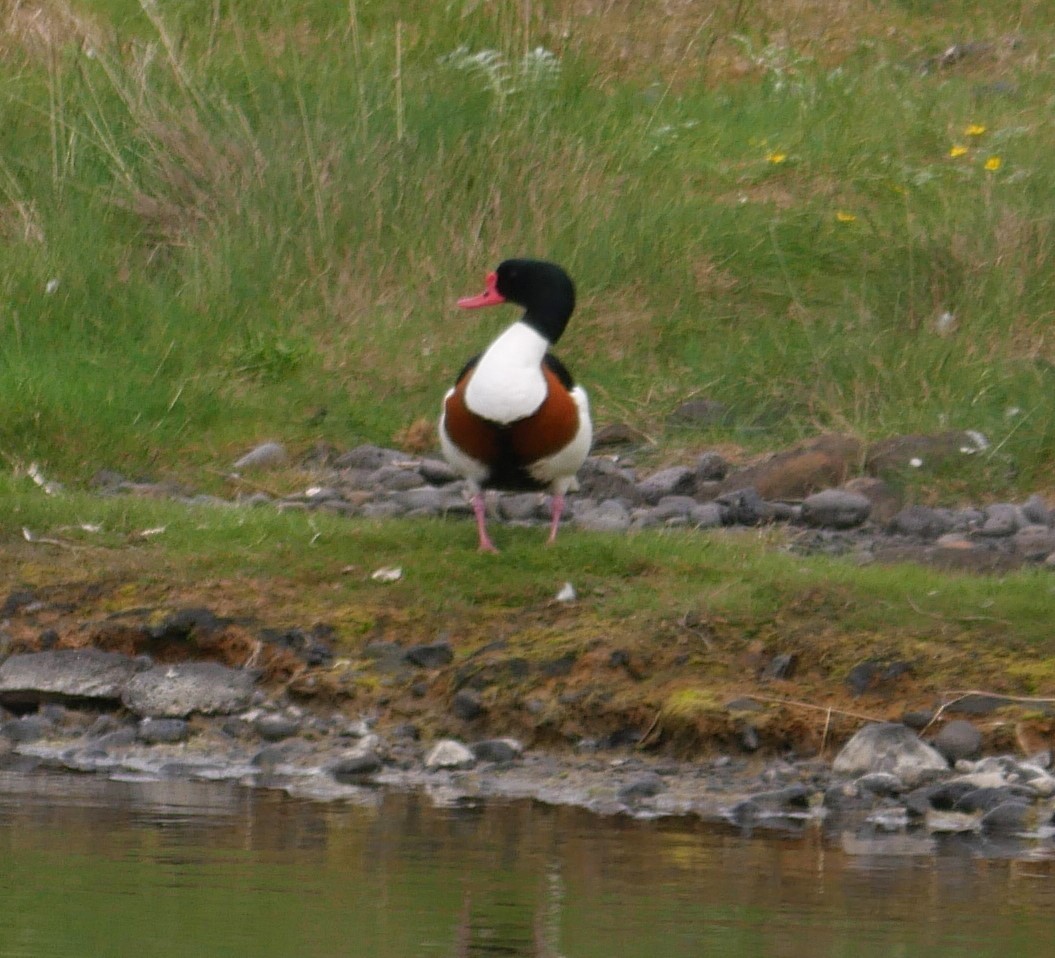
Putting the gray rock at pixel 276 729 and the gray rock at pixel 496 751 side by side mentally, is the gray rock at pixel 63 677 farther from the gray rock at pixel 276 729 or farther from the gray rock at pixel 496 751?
the gray rock at pixel 496 751

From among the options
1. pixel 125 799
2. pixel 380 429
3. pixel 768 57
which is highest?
pixel 768 57

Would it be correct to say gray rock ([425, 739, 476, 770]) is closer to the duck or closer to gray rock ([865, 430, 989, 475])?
the duck

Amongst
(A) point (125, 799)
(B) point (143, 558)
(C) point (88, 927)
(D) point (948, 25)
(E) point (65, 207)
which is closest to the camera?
(C) point (88, 927)

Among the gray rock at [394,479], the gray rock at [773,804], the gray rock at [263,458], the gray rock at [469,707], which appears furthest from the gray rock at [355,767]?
the gray rock at [263,458]

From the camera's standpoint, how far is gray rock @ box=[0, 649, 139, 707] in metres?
6.95

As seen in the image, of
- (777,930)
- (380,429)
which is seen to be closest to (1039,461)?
(380,429)

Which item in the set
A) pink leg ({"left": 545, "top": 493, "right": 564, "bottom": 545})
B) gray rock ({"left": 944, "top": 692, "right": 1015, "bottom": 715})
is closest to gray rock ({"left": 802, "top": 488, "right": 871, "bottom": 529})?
pink leg ({"left": 545, "top": 493, "right": 564, "bottom": 545})

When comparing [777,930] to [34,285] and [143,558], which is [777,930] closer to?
[143,558]

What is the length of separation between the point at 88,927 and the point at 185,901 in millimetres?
300

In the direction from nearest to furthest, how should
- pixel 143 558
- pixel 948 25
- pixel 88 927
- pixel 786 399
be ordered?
1. pixel 88 927
2. pixel 143 558
3. pixel 786 399
4. pixel 948 25

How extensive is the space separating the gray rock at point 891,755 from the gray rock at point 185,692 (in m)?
1.97

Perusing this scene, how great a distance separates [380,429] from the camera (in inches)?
405

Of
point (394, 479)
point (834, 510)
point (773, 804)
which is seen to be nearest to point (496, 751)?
Result: point (773, 804)

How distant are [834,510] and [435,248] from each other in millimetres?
3069
